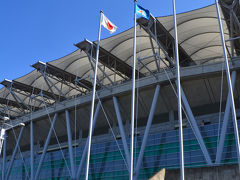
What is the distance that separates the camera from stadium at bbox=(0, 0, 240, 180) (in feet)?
94.6

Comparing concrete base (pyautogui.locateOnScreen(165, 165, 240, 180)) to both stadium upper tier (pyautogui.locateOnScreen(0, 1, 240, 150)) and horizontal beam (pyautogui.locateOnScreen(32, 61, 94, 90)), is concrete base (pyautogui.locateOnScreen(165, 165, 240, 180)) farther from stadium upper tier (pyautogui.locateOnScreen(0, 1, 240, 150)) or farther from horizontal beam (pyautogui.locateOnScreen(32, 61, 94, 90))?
horizontal beam (pyautogui.locateOnScreen(32, 61, 94, 90))

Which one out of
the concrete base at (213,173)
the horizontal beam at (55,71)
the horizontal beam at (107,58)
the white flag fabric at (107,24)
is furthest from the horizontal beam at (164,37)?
the concrete base at (213,173)

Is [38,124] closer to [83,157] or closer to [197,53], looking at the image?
[83,157]

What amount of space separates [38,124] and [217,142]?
3188cm

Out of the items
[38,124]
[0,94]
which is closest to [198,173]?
[38,124]

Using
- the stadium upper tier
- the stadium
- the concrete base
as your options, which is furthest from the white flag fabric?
the concrete base

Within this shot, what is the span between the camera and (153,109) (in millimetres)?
32438

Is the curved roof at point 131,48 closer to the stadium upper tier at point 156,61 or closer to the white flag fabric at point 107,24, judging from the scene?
the stadium upper tier at point 156,61

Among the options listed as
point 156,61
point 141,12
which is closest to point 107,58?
point 156,61

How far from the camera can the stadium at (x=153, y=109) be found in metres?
28.8

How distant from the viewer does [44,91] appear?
52031 millimetres

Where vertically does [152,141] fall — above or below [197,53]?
below

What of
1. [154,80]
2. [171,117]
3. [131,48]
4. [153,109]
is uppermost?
[131,48]

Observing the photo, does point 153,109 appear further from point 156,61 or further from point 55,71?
point 55,71
